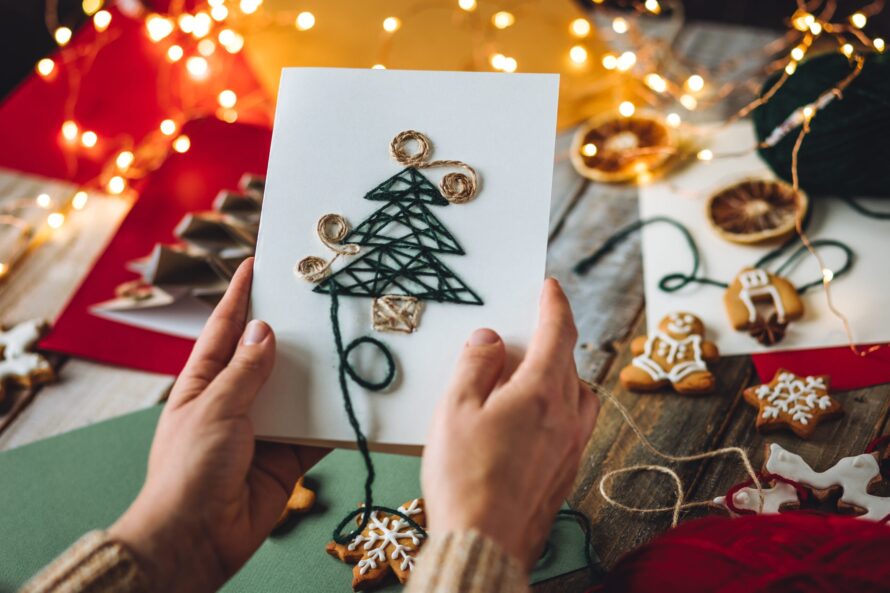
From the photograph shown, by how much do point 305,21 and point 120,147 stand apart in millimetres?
431

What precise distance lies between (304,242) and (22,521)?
0.52 meters

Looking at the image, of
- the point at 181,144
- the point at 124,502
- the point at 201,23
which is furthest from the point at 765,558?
the point at 201,23

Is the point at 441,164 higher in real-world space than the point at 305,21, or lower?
lower

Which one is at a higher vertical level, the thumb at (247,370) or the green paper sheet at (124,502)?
the thumb at (247,370)

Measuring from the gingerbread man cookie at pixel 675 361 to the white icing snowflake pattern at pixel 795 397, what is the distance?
0.07 m

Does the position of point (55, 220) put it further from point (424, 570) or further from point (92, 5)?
point (424, 570)

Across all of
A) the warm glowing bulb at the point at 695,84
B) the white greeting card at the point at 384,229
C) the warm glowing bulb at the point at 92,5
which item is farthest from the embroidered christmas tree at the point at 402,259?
the warm glowing bulb at the point at 92,5

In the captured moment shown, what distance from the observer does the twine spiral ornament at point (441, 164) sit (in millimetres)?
810

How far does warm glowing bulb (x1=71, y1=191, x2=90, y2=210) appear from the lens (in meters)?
1.33

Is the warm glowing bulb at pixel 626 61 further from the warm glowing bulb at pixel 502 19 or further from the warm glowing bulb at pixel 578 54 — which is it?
the warm glowing bulb at pixel 502 19

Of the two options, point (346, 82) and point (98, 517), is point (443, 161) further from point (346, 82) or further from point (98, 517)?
point (98, 517)

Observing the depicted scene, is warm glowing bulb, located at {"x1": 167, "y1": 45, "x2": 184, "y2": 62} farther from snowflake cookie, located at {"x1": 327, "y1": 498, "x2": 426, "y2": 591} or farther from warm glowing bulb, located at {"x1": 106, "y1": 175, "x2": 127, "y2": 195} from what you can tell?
snowflake cookie, located at {"x1": 327, "y1": 498, "x2": 426, "y2": 591}

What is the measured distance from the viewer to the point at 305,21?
1463mm

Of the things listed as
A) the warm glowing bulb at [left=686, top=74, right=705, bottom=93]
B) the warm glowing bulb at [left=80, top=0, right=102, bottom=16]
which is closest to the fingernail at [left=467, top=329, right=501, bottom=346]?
the warm glowing bulb at [left=686, top=74, right=705, bottom=93]
